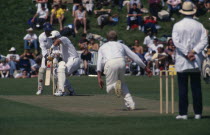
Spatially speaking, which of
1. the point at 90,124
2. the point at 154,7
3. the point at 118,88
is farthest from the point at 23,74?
the point at 90,124

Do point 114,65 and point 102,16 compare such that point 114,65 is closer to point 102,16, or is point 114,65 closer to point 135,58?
point 135,58

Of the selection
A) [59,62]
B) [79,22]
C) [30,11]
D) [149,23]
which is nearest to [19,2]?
[30,11]

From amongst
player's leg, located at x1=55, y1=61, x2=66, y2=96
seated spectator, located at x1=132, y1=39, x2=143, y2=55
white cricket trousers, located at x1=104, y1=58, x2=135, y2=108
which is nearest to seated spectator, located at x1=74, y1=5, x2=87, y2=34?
seated spectator, located at x1=132, y1=39, x2=143, y2=55

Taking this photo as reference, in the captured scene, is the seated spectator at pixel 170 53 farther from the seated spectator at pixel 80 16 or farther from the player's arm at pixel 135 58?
the player's arm at pixel 135 58

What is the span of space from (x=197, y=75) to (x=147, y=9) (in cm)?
2802

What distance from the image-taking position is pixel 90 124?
570 inches

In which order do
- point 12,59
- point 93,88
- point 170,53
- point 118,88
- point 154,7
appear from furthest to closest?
point 154,7 → point 12,59 → point 170,53 → point 93,88 → point 118,88

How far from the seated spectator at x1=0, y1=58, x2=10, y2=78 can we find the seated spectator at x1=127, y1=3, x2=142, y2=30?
7526 millimetres

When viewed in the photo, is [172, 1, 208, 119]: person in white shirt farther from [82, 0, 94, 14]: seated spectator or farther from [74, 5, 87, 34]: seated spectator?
[82, 0, 94, 14]: seated spectator

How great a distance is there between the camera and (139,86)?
28.2 metres

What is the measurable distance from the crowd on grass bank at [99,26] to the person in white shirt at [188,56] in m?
21.0

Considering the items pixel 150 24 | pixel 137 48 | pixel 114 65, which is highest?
pixel 150 24

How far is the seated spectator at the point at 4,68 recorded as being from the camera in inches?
1446

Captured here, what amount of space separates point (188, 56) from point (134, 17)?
1039 inches
